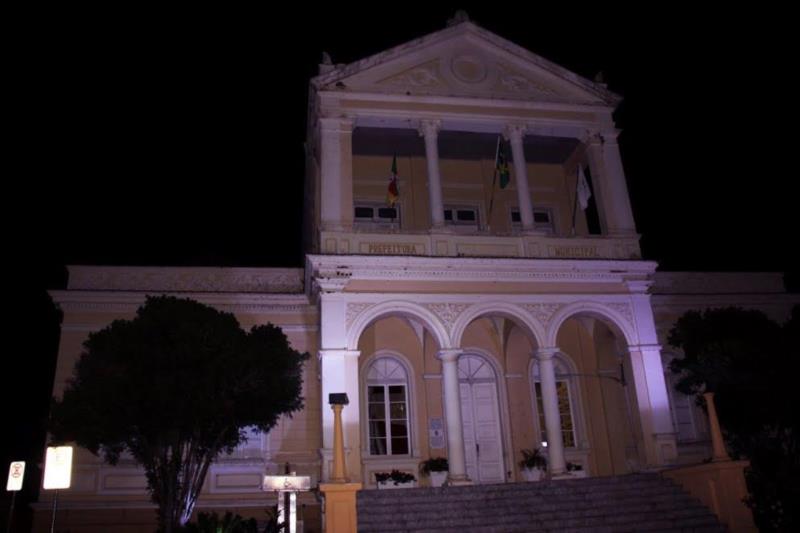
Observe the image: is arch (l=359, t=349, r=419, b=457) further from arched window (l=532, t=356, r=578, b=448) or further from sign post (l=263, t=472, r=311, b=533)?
sign post (l=263, t=472, r=311, b=533)

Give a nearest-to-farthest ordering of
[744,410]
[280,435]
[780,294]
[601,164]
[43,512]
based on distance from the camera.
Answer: [744,410], [43,512], [280,435], [601,164], [780,294]

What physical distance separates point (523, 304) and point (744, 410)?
4.70 meters

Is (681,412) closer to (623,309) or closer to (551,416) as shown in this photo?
(623,309)

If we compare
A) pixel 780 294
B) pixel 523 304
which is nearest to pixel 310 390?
pixel 523 304

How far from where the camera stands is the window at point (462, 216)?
1767cm

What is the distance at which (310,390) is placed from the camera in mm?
15406

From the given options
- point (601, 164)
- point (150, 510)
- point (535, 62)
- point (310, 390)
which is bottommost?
point (150, 510)

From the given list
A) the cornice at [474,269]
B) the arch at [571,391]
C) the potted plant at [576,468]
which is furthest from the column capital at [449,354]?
the potted plant at [576,468]

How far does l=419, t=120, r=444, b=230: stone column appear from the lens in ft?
48.7

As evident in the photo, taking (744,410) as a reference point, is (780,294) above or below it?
above

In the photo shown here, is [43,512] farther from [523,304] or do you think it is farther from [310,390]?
[523,304]

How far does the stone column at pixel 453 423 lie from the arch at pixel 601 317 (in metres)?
2.37

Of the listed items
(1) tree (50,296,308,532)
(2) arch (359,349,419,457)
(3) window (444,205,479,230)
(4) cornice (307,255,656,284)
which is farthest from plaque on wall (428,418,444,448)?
(1) tree (50,296,308,532)

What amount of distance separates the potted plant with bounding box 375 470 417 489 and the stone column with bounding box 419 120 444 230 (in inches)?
214
